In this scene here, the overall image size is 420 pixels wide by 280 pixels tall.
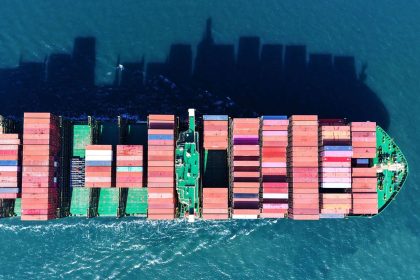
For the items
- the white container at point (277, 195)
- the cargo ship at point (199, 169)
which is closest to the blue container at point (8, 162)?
the cargo ship at point (199, 169)

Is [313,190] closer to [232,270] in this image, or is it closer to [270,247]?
[270,247]

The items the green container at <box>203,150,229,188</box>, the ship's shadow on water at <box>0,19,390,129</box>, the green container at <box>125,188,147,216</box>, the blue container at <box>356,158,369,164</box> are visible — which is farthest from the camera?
the ship's shadow on water at <box>0,19,390,129</box>

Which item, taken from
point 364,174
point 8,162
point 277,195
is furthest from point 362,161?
point 8,162

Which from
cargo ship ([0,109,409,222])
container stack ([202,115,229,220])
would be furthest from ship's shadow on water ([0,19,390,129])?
container stack ([202,115,229,220])

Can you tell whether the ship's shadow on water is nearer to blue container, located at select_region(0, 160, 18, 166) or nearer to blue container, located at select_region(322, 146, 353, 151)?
blue container, located at select_region(322, 146, 353, 151)

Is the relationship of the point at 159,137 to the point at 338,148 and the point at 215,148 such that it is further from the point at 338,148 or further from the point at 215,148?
the point at 338,148

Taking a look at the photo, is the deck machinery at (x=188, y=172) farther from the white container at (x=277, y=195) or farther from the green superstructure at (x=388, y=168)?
the green superstructure at (x=388, y=168)
